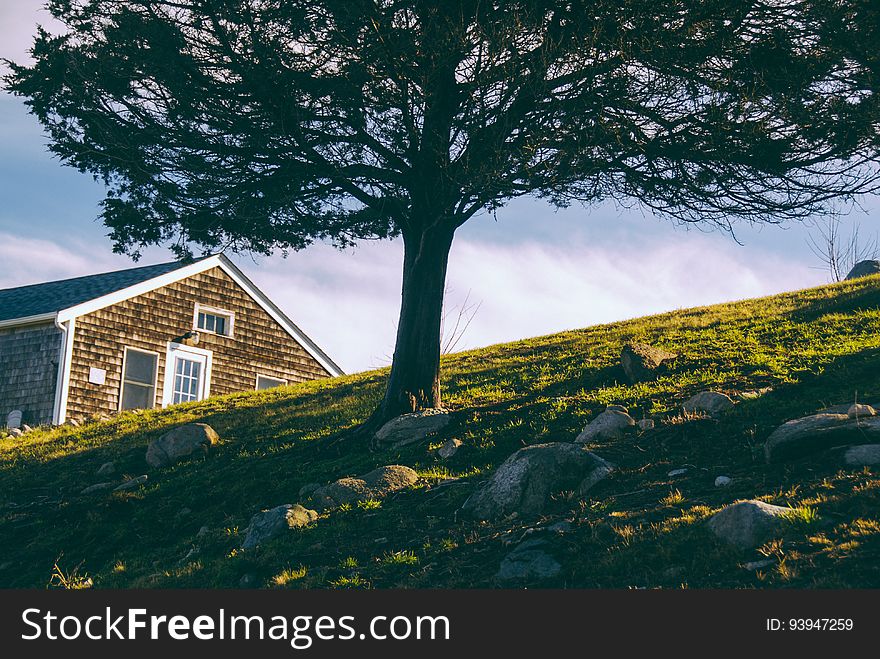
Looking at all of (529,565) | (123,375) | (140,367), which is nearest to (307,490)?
(529,565)

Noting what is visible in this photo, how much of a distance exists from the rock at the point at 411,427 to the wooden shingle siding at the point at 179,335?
14056 millimetres

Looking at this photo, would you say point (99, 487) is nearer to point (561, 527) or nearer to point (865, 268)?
point (561, 527)

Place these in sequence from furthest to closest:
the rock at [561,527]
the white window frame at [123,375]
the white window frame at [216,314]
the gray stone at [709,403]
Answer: the white window frame at [216,314]
the white window frame at [123,375]
the gray stone at [709,403]
the rock at [561,527]

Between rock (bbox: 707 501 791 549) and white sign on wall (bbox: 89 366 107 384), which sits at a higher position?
white sign on wall (bbox: 89 366 107 384)

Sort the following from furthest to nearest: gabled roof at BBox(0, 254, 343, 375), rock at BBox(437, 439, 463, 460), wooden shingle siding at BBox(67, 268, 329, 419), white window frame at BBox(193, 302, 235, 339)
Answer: white window frame at BBox(193, 302, 235, 339) < gabled roof at BBox(0, 254, 343, 375) < wooden shingle siding at BBox(67, 268, 329, 419) < rock at BBox(437, 439, 463, 460)

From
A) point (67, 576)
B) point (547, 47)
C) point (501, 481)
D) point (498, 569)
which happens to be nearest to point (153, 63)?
point (547, 47)

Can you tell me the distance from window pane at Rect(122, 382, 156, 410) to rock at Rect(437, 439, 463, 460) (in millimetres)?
15748

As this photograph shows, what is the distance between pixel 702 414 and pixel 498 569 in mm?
4548

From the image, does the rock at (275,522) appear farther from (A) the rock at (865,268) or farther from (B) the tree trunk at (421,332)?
(A) the rock at (865,268)

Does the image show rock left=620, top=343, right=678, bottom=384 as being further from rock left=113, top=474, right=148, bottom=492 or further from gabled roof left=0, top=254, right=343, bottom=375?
gabled roof left=0, top=254, right=343, bottom=375

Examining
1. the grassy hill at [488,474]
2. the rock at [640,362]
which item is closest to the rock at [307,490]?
the grassy hill at [488,474]

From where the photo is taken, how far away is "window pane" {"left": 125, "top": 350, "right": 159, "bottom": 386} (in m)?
25.3

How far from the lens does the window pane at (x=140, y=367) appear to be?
2533cm

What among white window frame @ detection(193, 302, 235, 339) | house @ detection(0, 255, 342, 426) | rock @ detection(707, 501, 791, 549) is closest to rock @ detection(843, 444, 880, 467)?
rock @ detection(707, 501, 791, 549)
